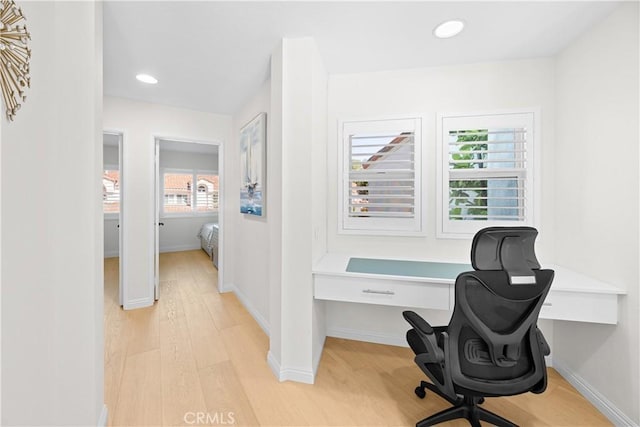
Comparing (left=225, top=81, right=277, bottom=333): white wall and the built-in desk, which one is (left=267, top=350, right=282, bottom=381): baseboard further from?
the built-in desk

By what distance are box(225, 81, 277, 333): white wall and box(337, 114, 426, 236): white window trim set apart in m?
0.67

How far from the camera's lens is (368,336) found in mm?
2420

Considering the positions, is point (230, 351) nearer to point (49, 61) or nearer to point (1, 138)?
point (1, 138)

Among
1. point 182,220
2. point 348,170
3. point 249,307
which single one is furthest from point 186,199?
point 348,170

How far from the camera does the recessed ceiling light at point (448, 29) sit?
1.70 m

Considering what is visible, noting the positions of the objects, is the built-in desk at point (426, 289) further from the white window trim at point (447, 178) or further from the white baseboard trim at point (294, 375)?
the white baseboard trim at point (294, 375)

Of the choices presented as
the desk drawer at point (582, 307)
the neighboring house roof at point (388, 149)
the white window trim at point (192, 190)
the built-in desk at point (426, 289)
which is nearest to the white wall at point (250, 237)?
the built-in desk at point (426, 289)

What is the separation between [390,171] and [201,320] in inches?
96.5

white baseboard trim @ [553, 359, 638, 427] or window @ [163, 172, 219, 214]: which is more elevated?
→ window @ [163, 172, 219, 214]

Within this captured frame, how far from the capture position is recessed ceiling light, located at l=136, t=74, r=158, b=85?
2.43 meters

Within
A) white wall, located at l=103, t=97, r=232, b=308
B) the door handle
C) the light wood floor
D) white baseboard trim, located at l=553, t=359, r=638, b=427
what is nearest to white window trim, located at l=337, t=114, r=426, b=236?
the door handle

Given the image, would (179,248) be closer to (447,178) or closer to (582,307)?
(447,178)

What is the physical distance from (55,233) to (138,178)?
2196 millimetres

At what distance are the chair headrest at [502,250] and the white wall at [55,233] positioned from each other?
5.93 ft
